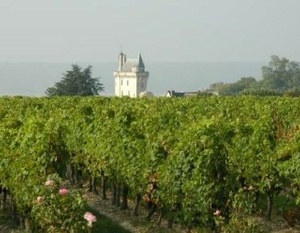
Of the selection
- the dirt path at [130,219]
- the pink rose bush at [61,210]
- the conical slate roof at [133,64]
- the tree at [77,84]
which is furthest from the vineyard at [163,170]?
the conical slate roof at [133,64]

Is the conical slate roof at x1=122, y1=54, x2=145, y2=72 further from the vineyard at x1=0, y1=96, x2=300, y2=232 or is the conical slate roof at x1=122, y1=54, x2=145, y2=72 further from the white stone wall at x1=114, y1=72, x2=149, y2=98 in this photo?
the vineyard at x1=0, y1=96, x2=300, y2=232

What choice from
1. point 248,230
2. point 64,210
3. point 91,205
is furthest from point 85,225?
point 91,205

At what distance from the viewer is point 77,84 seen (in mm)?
99375

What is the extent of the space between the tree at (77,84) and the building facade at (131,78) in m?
51.8

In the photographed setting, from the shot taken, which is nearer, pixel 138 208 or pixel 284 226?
pixel 284 226

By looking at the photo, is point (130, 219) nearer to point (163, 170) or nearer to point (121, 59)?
point (163, 170)

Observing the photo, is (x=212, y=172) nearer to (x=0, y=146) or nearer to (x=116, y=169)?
(x=116, y=169)

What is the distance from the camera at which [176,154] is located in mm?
12250

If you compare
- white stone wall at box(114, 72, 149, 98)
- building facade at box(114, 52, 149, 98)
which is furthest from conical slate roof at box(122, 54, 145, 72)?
white stone wall at box(114, 72, 149, 98)

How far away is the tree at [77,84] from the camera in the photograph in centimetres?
9856

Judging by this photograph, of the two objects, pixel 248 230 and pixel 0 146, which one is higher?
pixel 0 146

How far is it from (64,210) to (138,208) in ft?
17.7

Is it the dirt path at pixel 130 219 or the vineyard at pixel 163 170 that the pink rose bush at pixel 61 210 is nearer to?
the vineyard at pixel 163 170

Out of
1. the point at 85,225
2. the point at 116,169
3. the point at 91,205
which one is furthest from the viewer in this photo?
the point at 91,205
